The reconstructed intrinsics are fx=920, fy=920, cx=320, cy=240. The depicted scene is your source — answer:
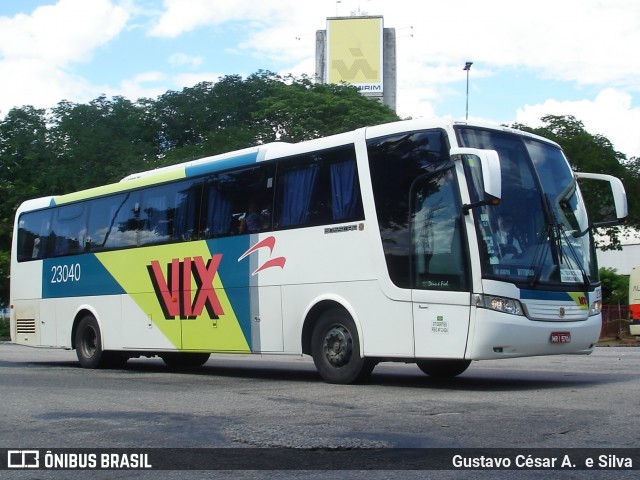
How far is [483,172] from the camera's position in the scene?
409 inches

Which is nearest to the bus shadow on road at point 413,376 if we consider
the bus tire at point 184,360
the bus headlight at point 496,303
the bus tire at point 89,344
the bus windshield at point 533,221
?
the bus tire at point 184,360

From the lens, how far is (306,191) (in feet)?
42.8

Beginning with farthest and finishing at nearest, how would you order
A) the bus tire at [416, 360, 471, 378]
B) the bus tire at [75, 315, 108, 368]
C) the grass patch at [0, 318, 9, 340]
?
the grass patch at [0, 318, 9, 340], the bus tire at [75, 315, 108, 368], the bus tire at [416, 360, 471, 378]

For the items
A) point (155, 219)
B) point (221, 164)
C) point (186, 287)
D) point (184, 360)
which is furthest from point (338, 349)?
point (184, 360)

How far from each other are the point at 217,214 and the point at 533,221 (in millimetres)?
5430

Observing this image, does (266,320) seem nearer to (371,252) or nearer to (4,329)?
(371,252)

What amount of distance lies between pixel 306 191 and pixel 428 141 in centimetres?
225

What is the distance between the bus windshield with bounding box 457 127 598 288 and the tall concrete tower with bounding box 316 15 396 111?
92.5 metres

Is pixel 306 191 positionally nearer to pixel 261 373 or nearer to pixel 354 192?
pixel 354 192

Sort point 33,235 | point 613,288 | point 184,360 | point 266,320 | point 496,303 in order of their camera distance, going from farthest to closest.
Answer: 1. point 613,288
2. point 33,235
3. point 184,360
4. point 266,320
5. point 496,303

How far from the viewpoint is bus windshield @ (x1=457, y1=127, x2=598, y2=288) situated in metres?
11.0

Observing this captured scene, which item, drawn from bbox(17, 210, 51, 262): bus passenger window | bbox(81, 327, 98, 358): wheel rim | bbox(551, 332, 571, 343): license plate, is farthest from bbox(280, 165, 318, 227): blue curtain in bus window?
bbox(17, 210, 51, 262): bus passenger window

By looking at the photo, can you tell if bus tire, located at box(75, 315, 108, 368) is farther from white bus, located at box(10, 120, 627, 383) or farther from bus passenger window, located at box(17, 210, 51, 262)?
bus passenger window, located at box(17, 210, 51, 262)

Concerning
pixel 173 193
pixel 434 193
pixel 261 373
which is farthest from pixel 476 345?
pixel 173 193
